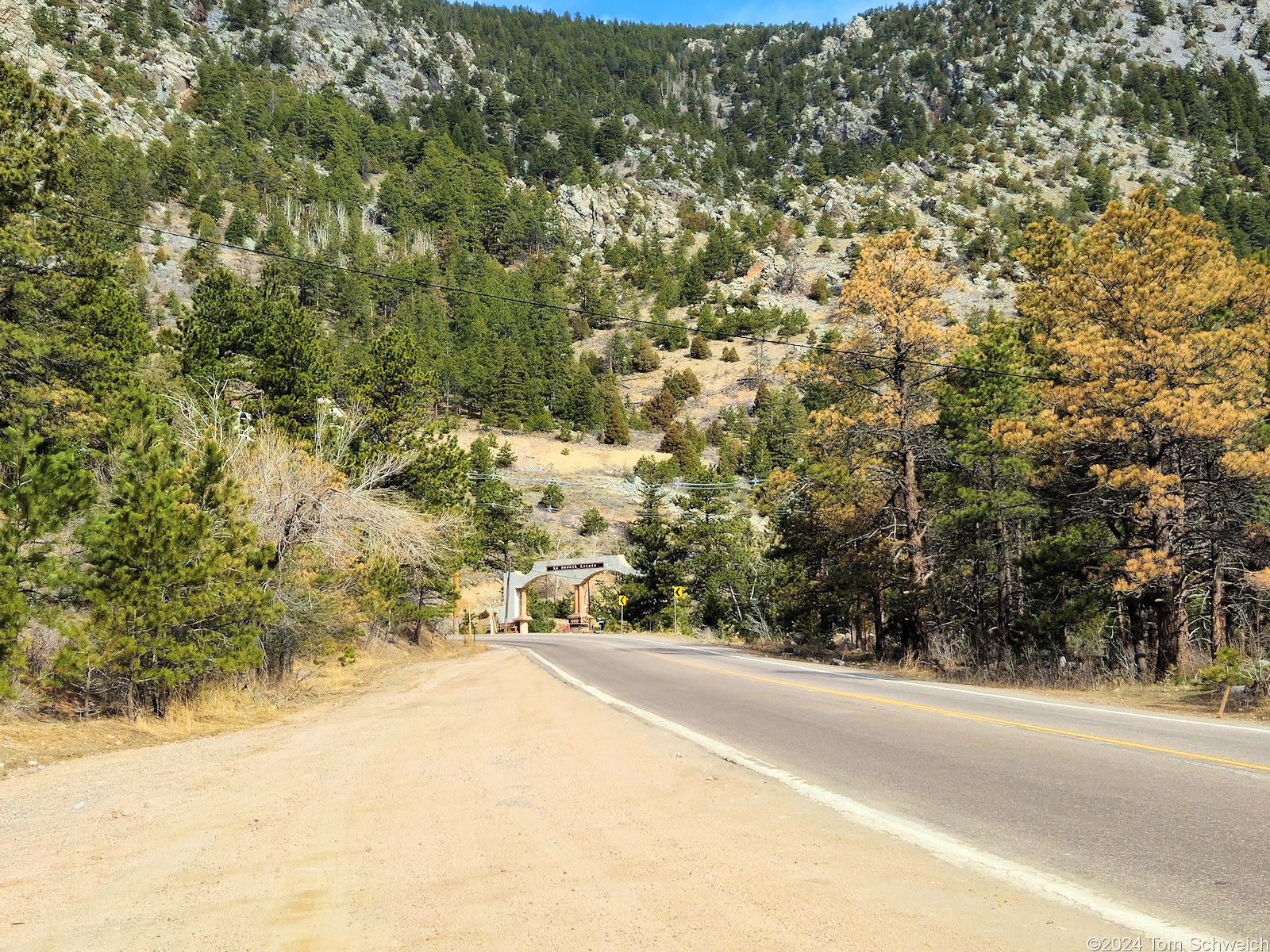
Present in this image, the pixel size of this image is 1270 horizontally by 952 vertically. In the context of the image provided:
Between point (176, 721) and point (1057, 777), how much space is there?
11.4 meters

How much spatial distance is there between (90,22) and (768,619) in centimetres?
16212

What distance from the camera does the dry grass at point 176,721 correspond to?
936cm

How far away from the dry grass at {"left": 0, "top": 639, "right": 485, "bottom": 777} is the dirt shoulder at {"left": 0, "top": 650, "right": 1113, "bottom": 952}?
1394mm

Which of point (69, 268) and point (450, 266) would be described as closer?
point (69, 268)

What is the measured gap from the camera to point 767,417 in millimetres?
74750

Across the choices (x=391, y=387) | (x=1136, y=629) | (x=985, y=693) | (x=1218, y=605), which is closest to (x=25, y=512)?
(x=985, y=693)

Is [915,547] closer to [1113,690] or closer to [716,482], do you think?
[1113,690]

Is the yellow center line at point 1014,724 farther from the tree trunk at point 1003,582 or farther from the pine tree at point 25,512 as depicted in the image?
the pine tree at point 25,512

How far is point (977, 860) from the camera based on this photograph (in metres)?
4.27

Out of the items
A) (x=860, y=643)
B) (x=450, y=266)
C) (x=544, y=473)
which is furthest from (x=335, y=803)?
(x=450, y=266)

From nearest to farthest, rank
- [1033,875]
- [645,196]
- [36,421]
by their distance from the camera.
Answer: [1033,875] < [36,421] < [645,196]

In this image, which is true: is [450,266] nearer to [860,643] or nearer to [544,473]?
[544,473]

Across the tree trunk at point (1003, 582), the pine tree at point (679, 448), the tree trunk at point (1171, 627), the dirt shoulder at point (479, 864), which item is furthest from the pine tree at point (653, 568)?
the dirt shoulder at point (479, 864)

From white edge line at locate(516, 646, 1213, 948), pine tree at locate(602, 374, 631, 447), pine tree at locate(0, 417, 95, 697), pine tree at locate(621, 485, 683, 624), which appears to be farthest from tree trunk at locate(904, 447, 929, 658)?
pine tree at locate(602, 374, 631, 447)
